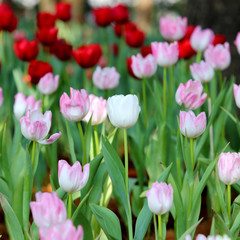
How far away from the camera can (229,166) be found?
1.03 m

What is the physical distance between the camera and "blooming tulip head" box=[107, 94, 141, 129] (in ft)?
3.34

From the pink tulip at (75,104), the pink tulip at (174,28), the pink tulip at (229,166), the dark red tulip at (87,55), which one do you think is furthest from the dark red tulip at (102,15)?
the pink tulip at (229,166)

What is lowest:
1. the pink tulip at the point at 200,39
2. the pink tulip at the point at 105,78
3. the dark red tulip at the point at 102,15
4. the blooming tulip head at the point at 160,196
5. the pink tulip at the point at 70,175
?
the blooming tulip head at the point at 160,196

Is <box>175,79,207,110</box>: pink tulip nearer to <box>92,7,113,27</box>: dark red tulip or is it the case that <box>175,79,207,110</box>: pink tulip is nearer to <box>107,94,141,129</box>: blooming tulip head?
<box>107,94,141,129</box>: blooming tulip head

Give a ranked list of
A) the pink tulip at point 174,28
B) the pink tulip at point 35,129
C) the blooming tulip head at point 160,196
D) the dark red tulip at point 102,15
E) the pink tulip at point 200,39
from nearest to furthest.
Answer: the blooming tulip head at point 160,196
the pink tulip at point 35,129
the pink tulip at point 200,39
the pink tulip at point 174,28
the dark red tulip at point 102,15

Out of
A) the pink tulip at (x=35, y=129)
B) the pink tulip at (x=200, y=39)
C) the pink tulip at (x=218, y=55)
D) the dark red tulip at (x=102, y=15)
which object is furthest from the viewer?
the dark red tulip at (x=102, y=15)

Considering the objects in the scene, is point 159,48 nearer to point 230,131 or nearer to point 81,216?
point 230,131

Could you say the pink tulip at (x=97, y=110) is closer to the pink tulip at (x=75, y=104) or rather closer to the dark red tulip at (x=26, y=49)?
the pink tulip at (x=75, y=104)

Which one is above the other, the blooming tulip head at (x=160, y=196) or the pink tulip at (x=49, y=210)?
the pink tulip at (x=49, y=210)

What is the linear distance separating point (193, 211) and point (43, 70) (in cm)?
82

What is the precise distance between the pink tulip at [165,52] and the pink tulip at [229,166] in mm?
610

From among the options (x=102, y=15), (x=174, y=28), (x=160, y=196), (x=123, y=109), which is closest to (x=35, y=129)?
(x=123, y=109)

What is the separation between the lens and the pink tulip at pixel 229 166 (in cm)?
102

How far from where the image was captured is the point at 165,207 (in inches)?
37.0
